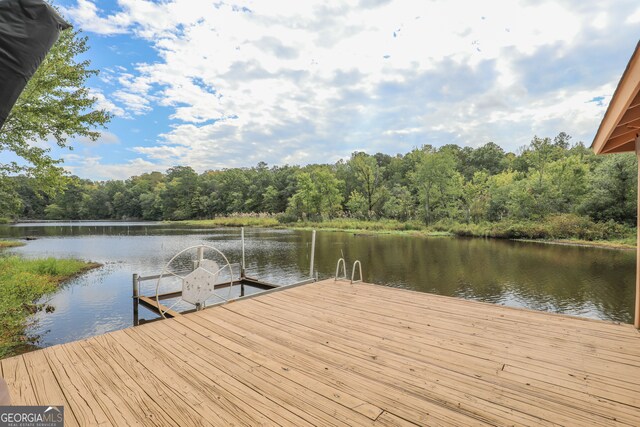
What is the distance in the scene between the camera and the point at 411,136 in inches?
1841

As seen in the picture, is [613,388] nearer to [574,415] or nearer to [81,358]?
[574,415]

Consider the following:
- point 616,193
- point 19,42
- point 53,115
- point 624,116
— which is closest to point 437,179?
point 616,193

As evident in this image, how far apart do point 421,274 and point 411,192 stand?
27002 mm

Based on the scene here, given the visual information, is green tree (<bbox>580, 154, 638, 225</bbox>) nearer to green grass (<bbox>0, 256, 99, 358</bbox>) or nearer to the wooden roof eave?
the wooden roof eave

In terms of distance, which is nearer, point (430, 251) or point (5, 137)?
point (5, 137)

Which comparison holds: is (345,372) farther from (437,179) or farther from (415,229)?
(437,179)

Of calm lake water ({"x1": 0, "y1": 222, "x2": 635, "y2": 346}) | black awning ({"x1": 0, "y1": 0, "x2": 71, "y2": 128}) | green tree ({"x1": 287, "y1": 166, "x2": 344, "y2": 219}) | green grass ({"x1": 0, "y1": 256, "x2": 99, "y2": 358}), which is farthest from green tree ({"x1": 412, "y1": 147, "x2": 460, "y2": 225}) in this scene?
black awning ({"x1": 0, "y1": 0, "x2": 71, "y2": 128})

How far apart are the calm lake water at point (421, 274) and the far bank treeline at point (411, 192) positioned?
3.28 metres

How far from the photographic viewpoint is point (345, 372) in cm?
227

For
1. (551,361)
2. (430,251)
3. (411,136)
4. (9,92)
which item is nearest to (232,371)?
(9,92)

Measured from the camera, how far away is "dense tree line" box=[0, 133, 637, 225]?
66.0ft

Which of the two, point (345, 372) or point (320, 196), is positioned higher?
point (320, 196)

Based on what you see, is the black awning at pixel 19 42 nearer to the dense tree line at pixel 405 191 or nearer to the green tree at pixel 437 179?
the dense tree line at pixel 405 191

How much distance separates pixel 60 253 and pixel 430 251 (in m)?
18.1
